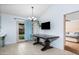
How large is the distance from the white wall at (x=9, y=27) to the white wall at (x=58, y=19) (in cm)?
171

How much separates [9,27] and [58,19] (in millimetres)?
2316

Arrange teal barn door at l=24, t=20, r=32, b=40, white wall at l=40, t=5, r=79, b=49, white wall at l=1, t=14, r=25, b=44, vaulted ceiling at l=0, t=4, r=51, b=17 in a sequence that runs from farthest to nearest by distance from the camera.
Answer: teal barn door at l=24, t=20, r=32, b=40
white wall at l=1, t=14, r=25, b=44
white wall at l=40, t=5, r=79, b=49
vaulted ceiling at l=0, t=4, r=51, b=17

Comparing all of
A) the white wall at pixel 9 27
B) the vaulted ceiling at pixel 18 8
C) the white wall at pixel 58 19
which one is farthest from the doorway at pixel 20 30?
the white wall at pixel 58 19

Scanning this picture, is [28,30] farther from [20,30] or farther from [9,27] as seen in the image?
[9,27]

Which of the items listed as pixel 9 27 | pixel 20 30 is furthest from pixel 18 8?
pixel 20 30

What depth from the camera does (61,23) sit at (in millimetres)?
3736

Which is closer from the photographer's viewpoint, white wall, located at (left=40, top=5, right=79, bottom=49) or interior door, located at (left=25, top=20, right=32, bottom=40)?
white wall, located at (left=40, top=5, right=79, bottom=49)

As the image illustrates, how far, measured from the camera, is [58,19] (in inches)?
154

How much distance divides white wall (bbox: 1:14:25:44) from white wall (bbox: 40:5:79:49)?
1714 mm

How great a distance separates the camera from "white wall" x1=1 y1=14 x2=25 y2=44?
13.2 feet

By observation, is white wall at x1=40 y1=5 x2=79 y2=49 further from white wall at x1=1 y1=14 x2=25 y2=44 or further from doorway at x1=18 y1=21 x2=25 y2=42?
white wall at x1=1 y1=14 x2=25 y2=44

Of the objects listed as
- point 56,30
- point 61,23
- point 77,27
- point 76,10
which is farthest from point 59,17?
point 77,27

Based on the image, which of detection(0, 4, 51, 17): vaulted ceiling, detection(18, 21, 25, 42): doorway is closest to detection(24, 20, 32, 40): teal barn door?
detection(18, 21, 25, 42): doorway
